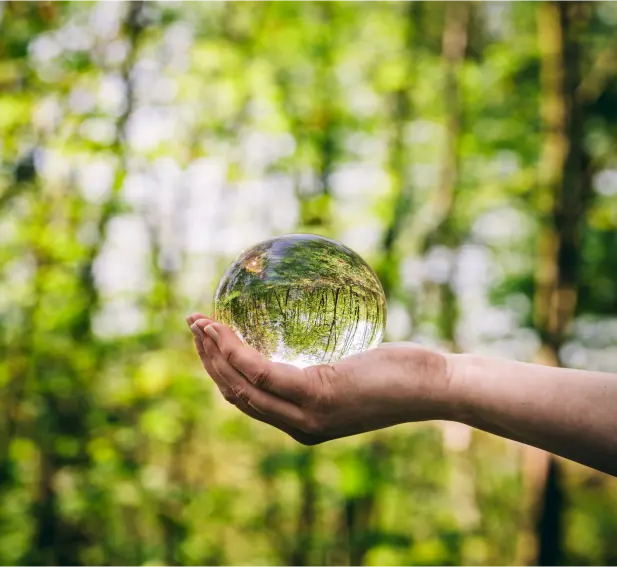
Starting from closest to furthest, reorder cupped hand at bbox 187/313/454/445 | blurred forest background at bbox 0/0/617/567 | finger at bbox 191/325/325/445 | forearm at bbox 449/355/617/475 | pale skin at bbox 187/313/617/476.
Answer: forearm at bbox 449/355/617/475 → pale skin at bbox 187/313/617/476 → cupped hand at bbox 187/313/454/445 → finger at bbox 191/325/325/445 → blurred forest background at bbox 0/0/617/567

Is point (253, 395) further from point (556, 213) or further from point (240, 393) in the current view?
point (556, 213)

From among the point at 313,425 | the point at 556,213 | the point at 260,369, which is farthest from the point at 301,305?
the point at 556,213

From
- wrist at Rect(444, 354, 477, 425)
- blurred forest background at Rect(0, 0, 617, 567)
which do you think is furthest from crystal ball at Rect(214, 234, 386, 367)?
blurred forest background at Rect(0, 0, 617, 567)

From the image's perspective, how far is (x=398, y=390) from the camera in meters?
1.91

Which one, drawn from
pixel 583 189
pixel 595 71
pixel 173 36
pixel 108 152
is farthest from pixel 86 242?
pixel 595 71

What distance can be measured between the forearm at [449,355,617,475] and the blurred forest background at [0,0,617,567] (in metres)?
3.37

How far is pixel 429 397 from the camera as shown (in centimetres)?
194

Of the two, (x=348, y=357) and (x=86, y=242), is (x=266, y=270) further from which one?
(x=86, y=242)

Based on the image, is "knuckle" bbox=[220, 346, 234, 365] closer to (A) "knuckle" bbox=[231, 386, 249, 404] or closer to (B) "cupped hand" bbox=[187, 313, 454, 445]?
(B) "cupped hand" bbox=[187, 313, 454, 445]

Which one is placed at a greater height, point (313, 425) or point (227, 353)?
point (227, 353)

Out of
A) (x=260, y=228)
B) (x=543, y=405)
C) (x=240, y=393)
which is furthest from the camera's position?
(x=260, y=228)

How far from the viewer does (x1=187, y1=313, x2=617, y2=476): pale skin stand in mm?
1761

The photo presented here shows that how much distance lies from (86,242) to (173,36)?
224 cm

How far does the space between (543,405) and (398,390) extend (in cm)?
43
